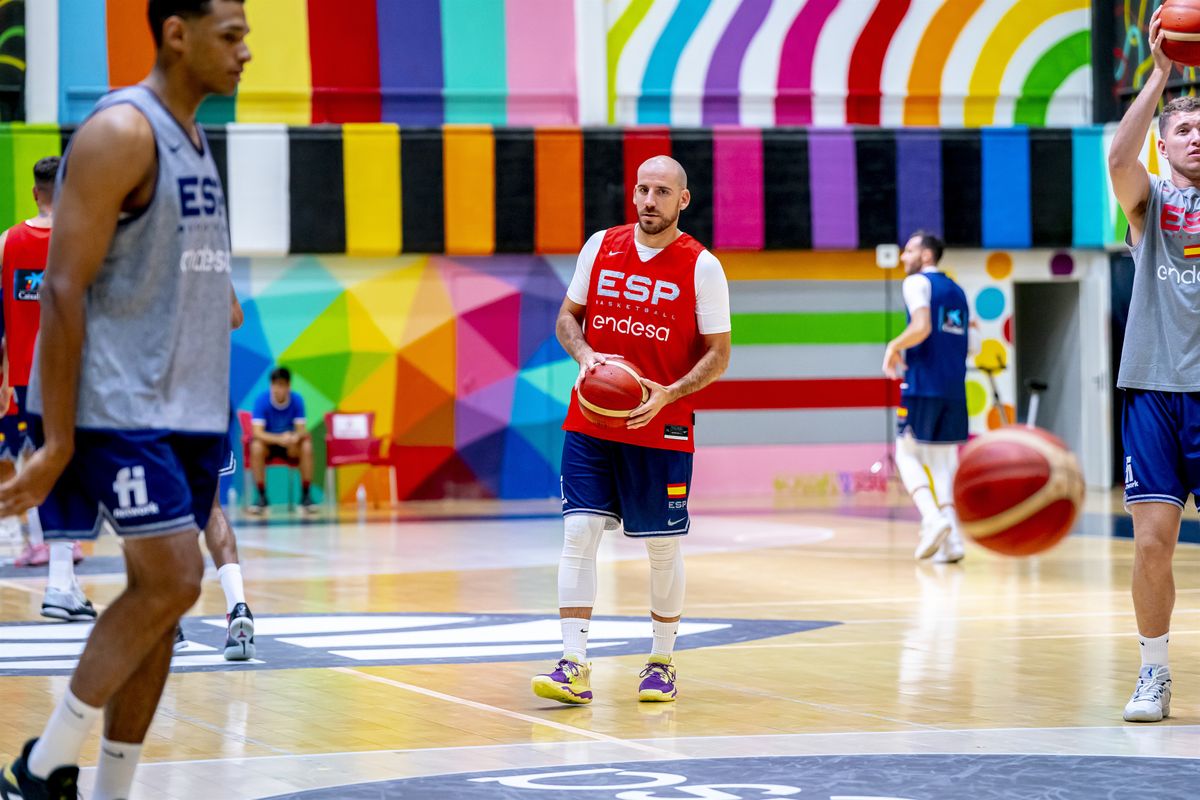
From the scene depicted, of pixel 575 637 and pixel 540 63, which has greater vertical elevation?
pixel 540 63

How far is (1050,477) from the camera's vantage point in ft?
19.6

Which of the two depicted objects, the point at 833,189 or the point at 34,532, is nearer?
the point at 34,532

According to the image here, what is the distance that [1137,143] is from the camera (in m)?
5.99

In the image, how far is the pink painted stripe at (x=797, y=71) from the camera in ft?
68.8

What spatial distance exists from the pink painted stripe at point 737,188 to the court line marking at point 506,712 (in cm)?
1392

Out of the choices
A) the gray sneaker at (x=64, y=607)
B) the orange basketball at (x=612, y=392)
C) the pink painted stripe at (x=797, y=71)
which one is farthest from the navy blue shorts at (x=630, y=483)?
the pink painted stripe at (x=797, y=71)

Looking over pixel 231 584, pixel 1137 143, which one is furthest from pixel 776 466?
pixel 1137 143

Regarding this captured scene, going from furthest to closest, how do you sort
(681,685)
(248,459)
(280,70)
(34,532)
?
(280,70)
(248,459)
(34,532)
(681,685)

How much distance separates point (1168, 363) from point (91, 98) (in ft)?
52.2

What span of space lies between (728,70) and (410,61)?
390 cm

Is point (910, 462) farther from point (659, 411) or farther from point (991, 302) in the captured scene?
point (991, 302)

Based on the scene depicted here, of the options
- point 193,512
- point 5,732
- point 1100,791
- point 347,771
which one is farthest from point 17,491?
point 1100,791

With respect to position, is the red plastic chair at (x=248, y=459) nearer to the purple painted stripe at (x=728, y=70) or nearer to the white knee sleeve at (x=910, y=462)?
the purple painted stripe at (x=728, y=70)

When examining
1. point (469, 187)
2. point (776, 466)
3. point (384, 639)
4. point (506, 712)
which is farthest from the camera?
point (776, 466)
